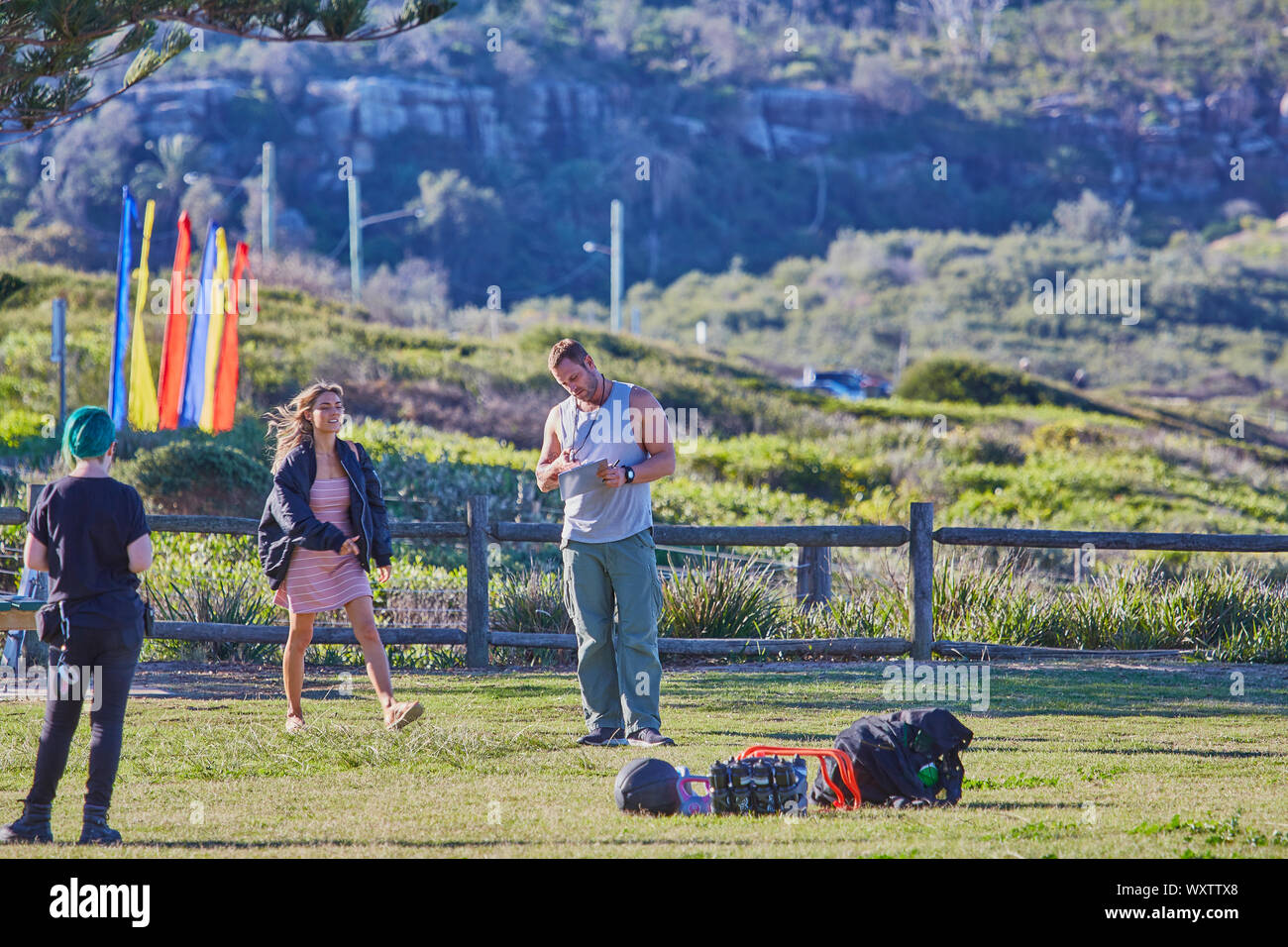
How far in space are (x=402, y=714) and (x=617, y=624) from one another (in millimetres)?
1154

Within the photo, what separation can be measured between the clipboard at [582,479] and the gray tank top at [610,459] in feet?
0.08

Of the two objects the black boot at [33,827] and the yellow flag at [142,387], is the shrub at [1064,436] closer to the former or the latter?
the yellow flag at [142,387]

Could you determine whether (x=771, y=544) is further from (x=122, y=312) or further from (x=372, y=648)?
(x=122, y=312)

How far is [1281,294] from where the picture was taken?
81375mm

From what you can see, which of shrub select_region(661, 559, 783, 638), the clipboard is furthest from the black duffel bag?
shrub select_region(661, 559, 783, 638)

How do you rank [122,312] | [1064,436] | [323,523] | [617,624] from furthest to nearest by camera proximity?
[1064,436], [122,312], [617,624], [323,523]

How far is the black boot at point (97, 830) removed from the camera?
16.1 feet

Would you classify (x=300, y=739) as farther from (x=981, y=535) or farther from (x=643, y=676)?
(x=981, y=535)

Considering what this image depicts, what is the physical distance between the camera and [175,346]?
20109 mm

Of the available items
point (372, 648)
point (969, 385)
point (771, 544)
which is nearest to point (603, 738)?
point (372, 648)

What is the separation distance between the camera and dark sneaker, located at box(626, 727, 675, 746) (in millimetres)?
6836

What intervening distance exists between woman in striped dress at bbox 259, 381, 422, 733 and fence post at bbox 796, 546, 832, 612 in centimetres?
494

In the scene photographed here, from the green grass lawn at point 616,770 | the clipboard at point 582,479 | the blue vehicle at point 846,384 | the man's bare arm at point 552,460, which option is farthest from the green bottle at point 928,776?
the blue vehicle at point 846,384
